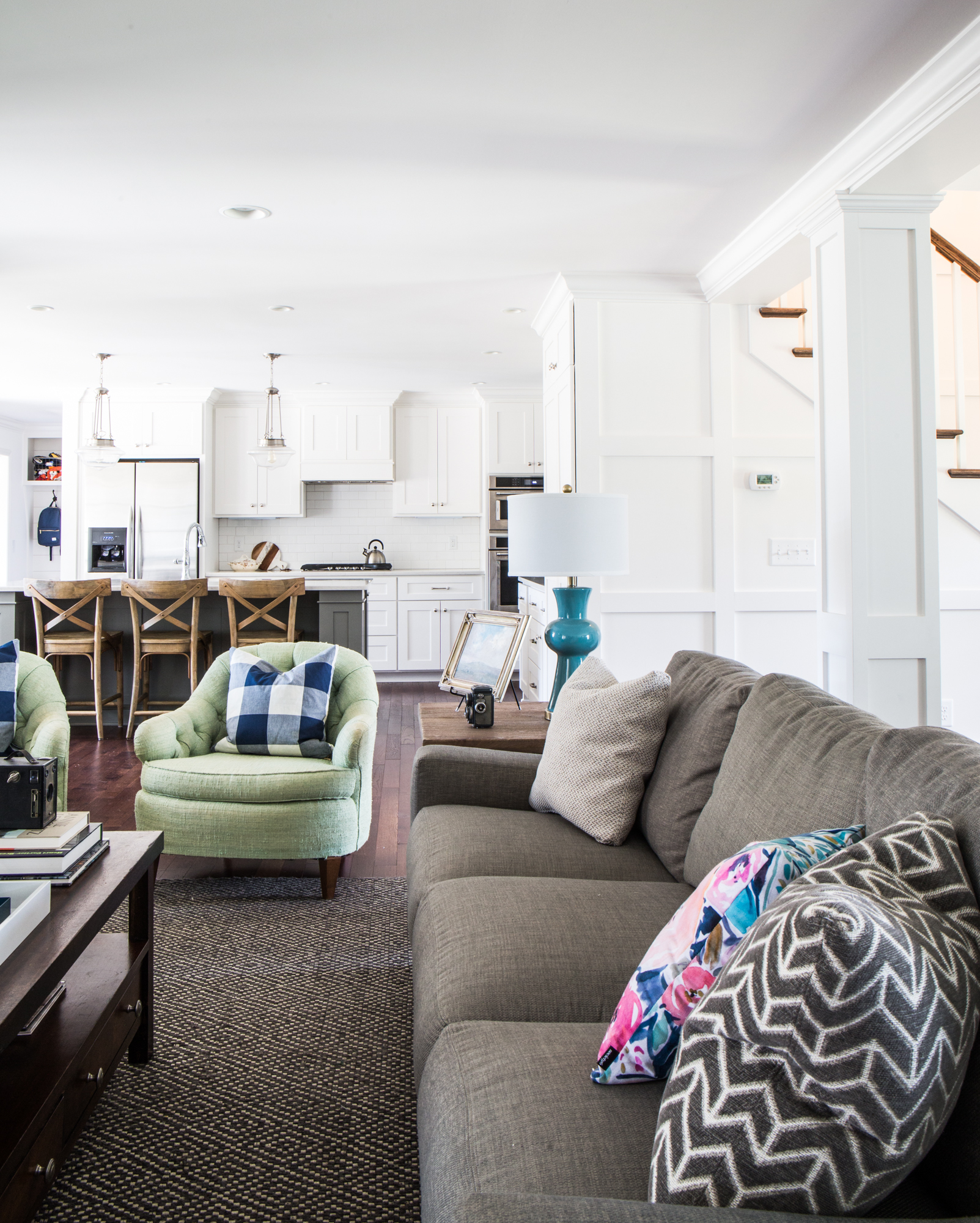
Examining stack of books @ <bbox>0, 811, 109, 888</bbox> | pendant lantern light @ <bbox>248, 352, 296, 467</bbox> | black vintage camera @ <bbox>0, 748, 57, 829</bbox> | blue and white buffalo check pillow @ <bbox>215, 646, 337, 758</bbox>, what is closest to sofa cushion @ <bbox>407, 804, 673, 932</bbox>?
stack of books @ <bbox>0, 811, 109, 888</bbox>

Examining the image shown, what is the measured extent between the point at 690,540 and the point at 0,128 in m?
3.29

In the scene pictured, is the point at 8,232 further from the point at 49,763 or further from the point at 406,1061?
the point at 406,1061

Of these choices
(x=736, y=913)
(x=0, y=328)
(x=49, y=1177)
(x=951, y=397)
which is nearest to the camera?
(x=736, y=913)

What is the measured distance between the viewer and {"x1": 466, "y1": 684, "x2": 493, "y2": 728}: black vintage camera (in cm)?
284

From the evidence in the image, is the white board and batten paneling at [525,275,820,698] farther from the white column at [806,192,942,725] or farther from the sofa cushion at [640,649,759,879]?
A: the sofa cushion at [640,649,759,879]

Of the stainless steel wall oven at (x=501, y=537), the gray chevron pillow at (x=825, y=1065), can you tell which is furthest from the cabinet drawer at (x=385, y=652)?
the gray chevron pillow at (x=825, y=1065)

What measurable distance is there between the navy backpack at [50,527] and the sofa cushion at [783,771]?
8.37 metres

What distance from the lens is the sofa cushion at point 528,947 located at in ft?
→ 4.50

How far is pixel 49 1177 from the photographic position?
1368mm

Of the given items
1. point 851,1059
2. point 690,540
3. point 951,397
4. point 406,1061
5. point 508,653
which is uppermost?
point 951,397

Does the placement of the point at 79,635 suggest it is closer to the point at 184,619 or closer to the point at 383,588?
the point at 184,619

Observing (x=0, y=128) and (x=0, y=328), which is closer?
(x=0, y=128)

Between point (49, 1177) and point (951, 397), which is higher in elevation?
point (951, 397)

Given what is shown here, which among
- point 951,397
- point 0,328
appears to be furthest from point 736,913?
point 0,328
